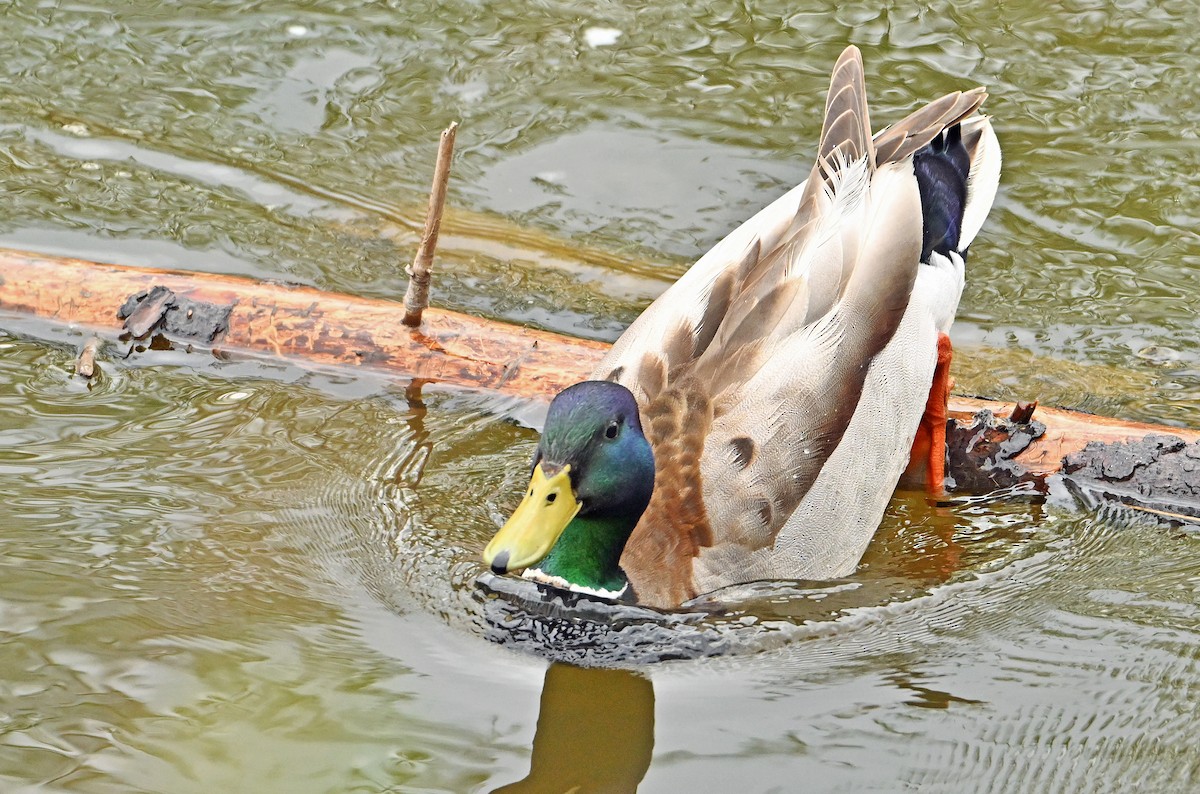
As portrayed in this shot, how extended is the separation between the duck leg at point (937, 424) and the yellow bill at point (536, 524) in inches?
60.1

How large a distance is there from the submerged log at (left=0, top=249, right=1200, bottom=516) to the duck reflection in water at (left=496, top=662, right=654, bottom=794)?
1400mm

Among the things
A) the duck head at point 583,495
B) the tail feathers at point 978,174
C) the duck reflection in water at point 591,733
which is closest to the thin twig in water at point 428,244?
the duck head at point 583,495

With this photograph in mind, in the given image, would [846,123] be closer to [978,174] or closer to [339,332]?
[978,174]

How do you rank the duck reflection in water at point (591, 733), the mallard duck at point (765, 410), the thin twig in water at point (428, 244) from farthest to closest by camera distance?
1. the thin twig in water at point (428, 244)
2. the mallard duck at point (765, 410)
3. the duck reflection in water at point (591, 733)

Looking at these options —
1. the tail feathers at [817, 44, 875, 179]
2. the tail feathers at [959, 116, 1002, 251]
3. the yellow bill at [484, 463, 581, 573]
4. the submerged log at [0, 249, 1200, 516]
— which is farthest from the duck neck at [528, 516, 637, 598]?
the tail feathers at [959, 116, 1002, 251]

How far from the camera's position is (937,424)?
5.12 meters

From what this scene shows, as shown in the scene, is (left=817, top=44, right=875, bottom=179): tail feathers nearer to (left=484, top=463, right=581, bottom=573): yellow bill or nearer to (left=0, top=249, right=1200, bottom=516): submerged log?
(left=0, top=249, right=1200, bottom=516): submerged log

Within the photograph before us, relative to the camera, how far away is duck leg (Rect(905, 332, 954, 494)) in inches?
200

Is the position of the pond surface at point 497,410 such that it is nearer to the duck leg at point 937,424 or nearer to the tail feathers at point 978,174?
the duck leg at point 937,424

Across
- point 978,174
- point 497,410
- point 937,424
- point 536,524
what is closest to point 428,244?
point 497,410

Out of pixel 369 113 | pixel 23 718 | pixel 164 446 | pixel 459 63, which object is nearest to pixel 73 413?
pixel 164 446

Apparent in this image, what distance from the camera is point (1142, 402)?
5.62 meters

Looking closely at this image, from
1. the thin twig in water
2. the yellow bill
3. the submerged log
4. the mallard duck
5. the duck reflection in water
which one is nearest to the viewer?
the duck reflection in water

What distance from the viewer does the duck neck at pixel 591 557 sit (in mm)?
4355
